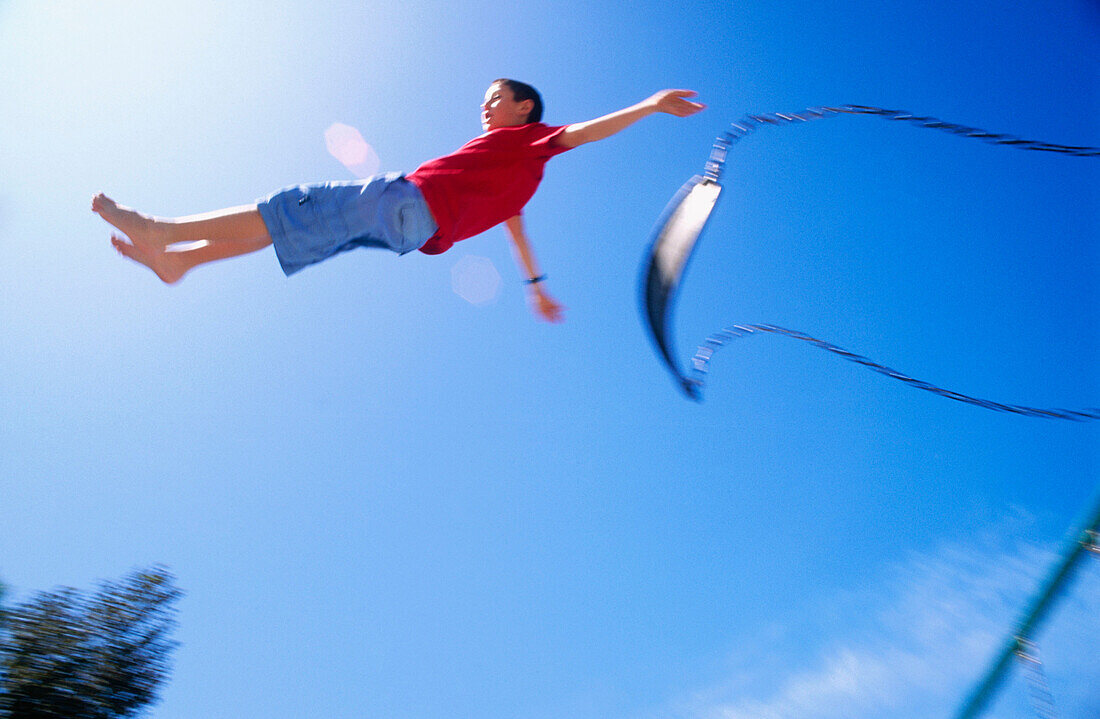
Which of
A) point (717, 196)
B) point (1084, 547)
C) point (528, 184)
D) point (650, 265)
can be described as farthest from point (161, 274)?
point (1084, 547)

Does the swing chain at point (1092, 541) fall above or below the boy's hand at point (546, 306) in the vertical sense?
below

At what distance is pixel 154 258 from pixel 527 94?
2.14 metres

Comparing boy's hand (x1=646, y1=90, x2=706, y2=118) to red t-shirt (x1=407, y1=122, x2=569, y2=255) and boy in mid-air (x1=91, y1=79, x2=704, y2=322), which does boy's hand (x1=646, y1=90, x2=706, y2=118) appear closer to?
boy in mid-air (x1=91, y1=79, x2=704, y2=322)

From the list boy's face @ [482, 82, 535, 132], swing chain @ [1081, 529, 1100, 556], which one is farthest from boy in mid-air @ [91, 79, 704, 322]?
swing chain @ [1081, 529, 1100, 556]

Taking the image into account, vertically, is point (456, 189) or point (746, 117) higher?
point (746, 117)

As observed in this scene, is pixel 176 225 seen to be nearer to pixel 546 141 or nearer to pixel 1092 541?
pixel 546 141

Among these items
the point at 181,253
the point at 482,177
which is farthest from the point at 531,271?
the point at 181,253

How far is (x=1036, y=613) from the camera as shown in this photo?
3.11 metres

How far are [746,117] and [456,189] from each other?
1565 mm

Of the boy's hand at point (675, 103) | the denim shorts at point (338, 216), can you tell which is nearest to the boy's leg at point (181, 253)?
the denim shorts at point (338, 216)

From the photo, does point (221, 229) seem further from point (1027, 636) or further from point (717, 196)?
point (1027, 636)

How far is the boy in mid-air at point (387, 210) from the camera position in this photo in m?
2.72

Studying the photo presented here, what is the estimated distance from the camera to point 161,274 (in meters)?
2.80

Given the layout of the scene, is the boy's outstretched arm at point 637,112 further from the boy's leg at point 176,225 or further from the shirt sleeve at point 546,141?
the boy's leg at point 176,225
